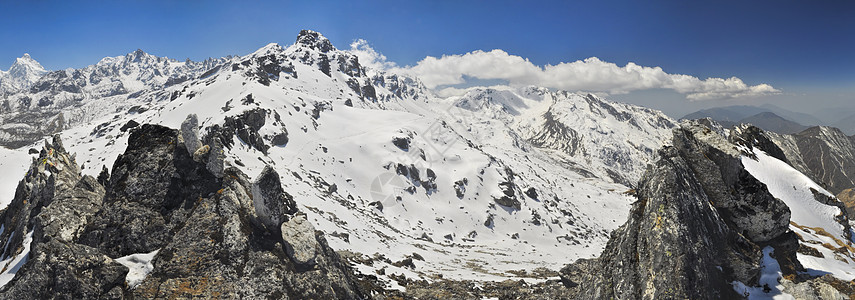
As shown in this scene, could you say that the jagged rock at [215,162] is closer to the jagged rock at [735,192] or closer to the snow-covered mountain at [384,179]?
the jagged rock at [735,192]

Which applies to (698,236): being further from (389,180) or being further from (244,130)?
(244,130)

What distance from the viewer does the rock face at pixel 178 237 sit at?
43.6ft

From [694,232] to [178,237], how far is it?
19395 mm

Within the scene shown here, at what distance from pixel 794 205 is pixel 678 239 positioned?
11624 mm

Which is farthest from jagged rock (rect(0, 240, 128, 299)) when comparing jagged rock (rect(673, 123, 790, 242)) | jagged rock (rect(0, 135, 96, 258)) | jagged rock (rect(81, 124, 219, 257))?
jagged rock (rect(673, 123, 790, 242))

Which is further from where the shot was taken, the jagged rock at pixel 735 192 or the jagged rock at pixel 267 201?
the jagged rock at pixel 267 201

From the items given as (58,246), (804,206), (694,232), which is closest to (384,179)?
(58,246)

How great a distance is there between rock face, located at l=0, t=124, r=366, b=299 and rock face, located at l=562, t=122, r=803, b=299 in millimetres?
12229

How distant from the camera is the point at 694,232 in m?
11.2

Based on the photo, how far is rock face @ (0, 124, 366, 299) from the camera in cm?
1329

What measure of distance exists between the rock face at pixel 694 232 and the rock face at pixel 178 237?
40.1 feet

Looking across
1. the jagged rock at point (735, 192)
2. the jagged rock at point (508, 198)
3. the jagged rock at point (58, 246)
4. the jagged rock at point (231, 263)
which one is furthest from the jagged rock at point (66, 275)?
the jagged rock at point (508, 198)

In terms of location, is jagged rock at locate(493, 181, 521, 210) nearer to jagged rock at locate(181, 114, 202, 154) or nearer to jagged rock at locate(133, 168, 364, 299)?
jagged rock at locate(133, 168, 364, 299)

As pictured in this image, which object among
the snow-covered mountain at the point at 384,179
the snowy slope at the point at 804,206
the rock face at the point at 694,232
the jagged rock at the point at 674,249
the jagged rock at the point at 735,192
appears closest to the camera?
the jagged rock at the point at 674,249
